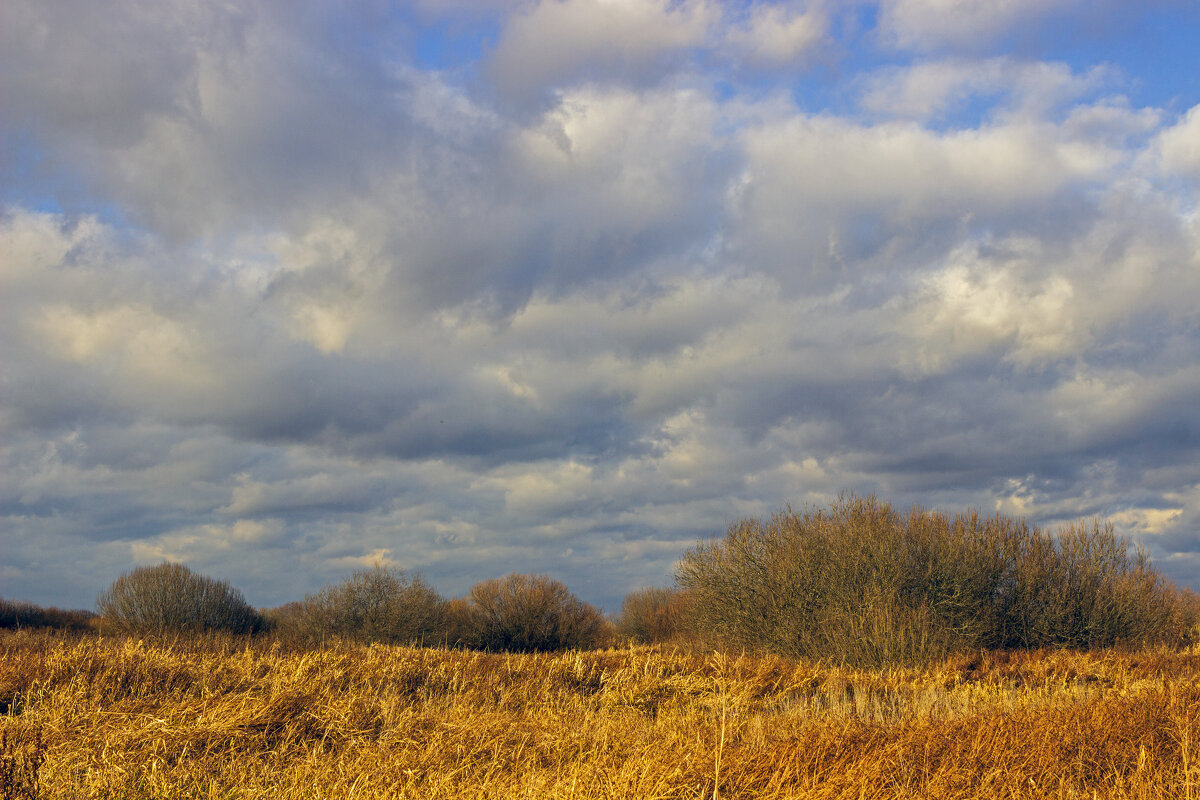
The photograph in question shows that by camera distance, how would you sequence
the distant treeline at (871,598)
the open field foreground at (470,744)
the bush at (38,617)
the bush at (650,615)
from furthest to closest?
the bush at (650,615) → the bush at (38,617) → the distant treeline at (871,598) → the open field foreground at (470,744)

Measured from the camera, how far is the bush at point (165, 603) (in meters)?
37.7

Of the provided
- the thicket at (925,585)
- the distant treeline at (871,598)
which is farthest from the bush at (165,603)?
the thicket at (925,585)

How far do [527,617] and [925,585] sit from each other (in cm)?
2370

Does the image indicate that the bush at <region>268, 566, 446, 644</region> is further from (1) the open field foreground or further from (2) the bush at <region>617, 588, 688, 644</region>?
(1) the open field foreground

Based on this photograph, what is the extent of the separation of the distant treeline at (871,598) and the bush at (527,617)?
146 inches

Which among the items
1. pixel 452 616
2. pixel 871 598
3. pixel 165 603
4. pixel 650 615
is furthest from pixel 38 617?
pixel 871 598

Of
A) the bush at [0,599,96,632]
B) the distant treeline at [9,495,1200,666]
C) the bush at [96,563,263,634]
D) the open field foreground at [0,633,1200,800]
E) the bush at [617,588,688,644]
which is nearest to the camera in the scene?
the open field foreground at [0,633,1200,800]

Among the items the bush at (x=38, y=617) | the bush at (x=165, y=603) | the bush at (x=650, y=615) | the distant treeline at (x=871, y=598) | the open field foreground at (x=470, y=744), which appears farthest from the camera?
the bush at (x=650, y=615)

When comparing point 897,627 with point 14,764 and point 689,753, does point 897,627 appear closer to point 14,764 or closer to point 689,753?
point 689,753

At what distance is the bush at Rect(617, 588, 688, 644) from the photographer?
5300 cm

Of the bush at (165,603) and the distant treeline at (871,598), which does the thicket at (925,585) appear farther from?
the bush at (165,603)

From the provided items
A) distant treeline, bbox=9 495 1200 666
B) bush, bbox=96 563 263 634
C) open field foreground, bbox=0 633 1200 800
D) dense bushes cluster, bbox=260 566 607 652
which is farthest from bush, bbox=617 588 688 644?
open field foreground, bbox=0 633 1200 800

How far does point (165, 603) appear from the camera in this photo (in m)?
38.3

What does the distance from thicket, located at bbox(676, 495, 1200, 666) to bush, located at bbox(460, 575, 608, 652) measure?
13.2 metres
